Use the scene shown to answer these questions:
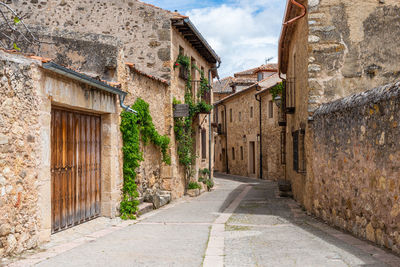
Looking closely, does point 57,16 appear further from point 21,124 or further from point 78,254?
point 78,254

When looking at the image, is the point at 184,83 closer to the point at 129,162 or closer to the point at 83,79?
the point at 129,162

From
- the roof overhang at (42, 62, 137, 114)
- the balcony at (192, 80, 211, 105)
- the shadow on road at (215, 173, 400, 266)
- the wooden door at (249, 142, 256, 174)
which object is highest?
the balcony at (192, 80, 211, 105)

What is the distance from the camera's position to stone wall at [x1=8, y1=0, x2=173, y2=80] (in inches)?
516

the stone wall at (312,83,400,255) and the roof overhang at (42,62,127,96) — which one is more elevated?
the roof overhang at (42,62,127,96)

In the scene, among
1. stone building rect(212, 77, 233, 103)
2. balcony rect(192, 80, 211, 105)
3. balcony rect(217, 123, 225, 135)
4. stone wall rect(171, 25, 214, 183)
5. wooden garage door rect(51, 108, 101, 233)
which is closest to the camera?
wooden garage door rect(51, 108, 101, 233)

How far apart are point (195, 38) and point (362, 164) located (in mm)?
9975

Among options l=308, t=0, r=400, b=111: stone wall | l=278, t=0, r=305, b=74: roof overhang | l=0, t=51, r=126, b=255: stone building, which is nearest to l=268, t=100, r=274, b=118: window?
l=278, t=0, r=305, b=74: roof overhang

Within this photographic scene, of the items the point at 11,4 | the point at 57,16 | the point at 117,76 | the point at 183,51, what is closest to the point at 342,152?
the point at 117,76

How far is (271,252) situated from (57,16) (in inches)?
422

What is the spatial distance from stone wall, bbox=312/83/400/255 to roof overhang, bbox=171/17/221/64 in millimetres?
5960

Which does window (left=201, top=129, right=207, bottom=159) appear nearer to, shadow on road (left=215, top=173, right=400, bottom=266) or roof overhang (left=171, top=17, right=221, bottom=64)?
roof overhang (left=171, top=17, right=221, bottom=64)

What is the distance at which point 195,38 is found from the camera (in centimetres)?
1538

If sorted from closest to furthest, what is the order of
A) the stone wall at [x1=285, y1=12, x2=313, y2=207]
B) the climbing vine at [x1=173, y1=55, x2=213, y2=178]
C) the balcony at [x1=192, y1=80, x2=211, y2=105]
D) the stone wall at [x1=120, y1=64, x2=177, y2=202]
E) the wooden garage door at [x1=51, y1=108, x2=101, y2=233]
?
1. the wooden garage door at [x1=51, y1=108, x2=101, y2=233]
2. the stone wall at [x1=285, y1=12, x2=313, y2=207]
3. the stone wall at [x1=120, y1=64, x2=177, y2=202]
4. the climbing vine at [x1=173, y1=55, x2=213, y2=178]
5. the balcony at [x1=192, y1=80, x2=211, y2=105]

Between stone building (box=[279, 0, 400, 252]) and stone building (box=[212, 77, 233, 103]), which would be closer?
stone building (box=[279, 0, 400, 252])
